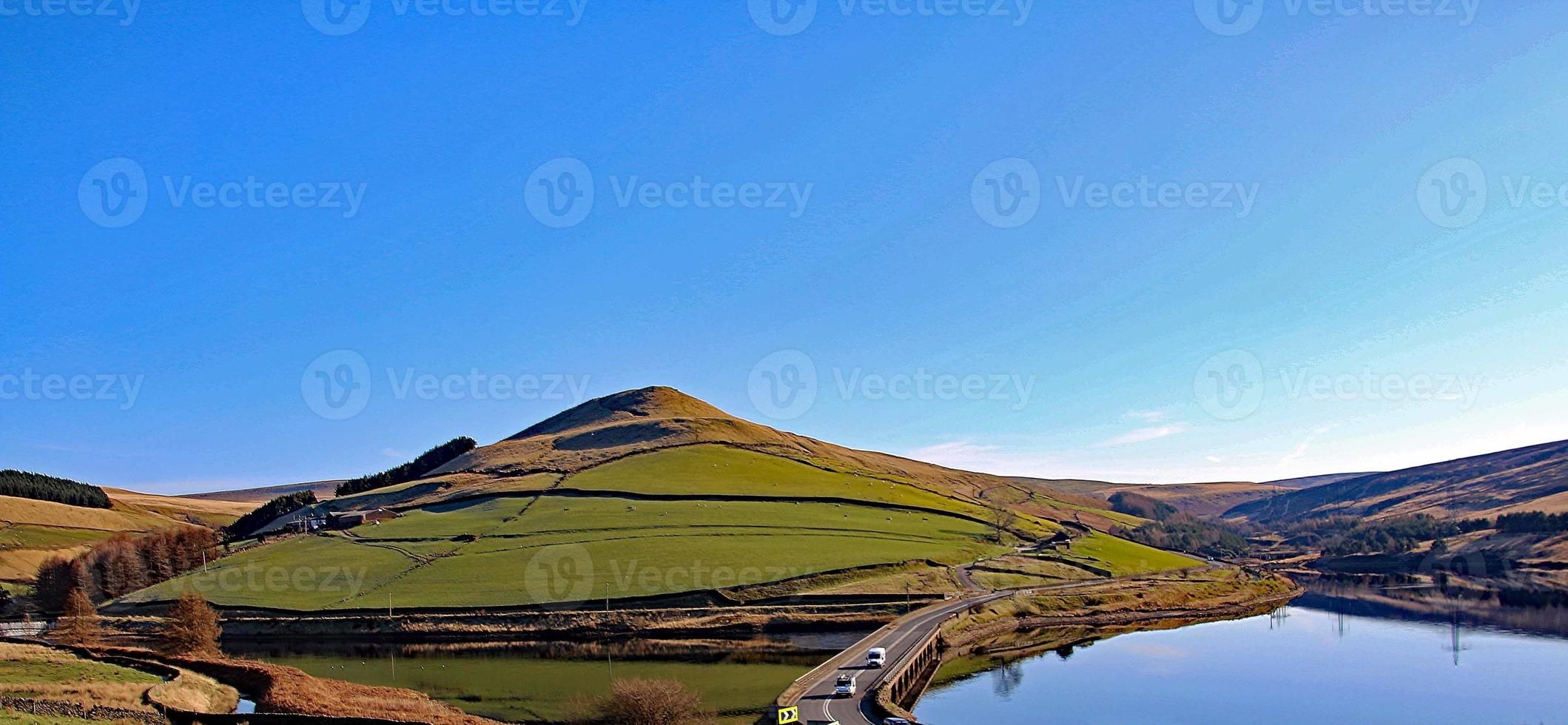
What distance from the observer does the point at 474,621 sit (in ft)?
273

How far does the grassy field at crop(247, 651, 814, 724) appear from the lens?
52812 mm

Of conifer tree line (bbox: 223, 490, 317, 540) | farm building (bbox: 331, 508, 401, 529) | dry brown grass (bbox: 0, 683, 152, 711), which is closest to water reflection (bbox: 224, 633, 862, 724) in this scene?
dry brown grass (bbox: 0, 683, 152, 711)

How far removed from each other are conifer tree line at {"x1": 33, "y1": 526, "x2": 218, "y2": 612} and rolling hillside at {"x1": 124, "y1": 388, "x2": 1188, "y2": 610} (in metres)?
7.48

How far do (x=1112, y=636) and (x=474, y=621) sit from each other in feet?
204

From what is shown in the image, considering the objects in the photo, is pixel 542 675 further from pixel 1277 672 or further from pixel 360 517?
pixel 360 517

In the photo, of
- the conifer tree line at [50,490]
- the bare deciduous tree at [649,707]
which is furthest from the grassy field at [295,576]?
the conifer tree line at [50,490]

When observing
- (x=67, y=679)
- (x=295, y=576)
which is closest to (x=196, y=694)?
(x=67, y=679)

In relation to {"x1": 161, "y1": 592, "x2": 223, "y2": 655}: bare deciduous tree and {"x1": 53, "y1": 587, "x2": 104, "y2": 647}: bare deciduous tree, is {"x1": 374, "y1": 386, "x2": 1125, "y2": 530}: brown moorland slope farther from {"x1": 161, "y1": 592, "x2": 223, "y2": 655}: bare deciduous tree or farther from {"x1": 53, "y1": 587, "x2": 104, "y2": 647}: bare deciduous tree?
{"x1": 161, "y1": 592, "x2": 223, "y2": 655}: bare deciduous tree

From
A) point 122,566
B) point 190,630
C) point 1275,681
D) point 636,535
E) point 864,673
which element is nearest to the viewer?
point 864,673

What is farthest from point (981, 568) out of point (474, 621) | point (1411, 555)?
point (1411, 555)

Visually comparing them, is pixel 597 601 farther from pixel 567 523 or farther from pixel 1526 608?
pixel 1526 608

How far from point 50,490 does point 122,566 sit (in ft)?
346

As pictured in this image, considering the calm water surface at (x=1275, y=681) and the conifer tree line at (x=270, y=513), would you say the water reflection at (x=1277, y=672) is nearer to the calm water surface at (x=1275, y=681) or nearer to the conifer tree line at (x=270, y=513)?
the calm water surface at (x=1275, y=681)

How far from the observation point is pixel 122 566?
10819cm
